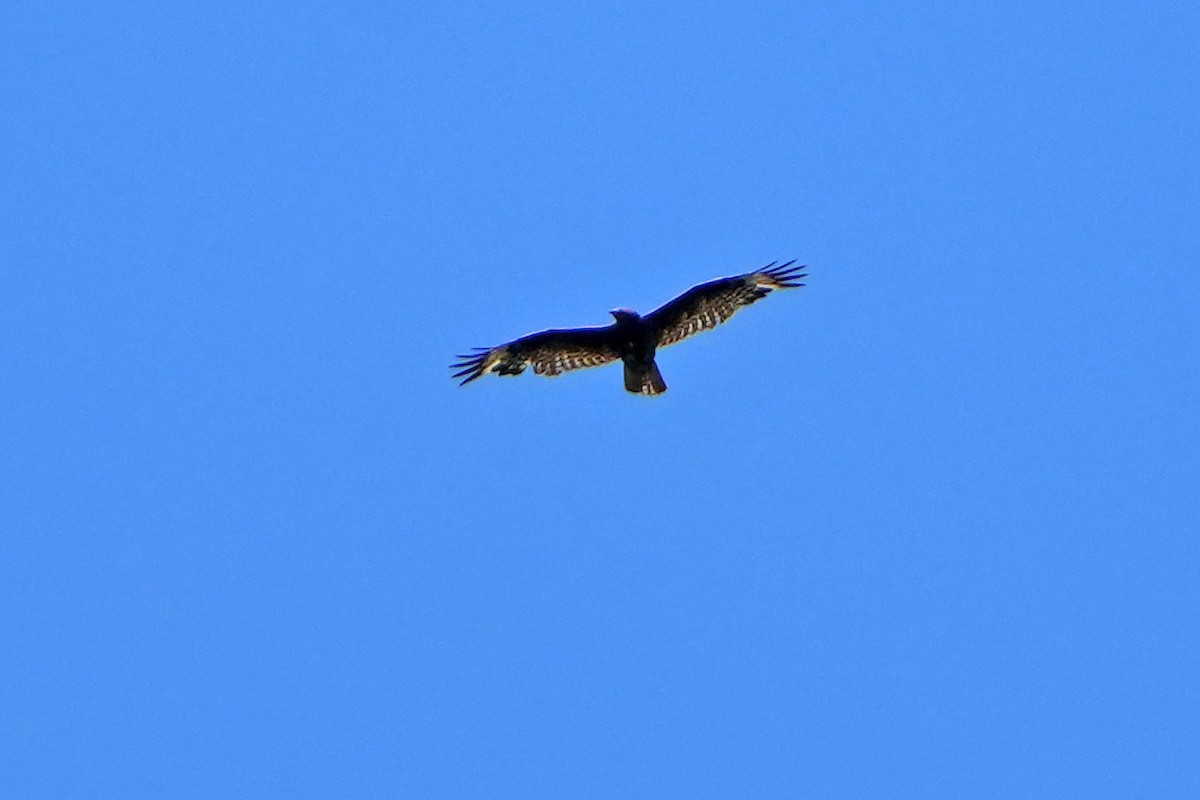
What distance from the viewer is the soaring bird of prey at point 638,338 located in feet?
82.9

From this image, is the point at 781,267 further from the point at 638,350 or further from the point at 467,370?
the point at 467,370

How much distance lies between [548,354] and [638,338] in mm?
1231

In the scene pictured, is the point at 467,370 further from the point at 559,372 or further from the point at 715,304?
the point at 715,304

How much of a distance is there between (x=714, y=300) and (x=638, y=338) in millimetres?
1125

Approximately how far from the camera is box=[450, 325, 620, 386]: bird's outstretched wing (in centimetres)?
2544

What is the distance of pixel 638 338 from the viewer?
82.4 ft

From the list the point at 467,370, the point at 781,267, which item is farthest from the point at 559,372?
the point at 781,267

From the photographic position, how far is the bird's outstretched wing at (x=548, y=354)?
25.4 metres

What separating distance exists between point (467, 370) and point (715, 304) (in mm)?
3026

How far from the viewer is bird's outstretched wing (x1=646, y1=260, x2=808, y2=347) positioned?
25406 millimetres

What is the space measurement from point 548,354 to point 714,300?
6.77 ft

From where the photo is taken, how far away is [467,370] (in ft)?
83.8

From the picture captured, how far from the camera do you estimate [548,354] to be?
2572cm

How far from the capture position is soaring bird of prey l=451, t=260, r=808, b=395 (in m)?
25.3
